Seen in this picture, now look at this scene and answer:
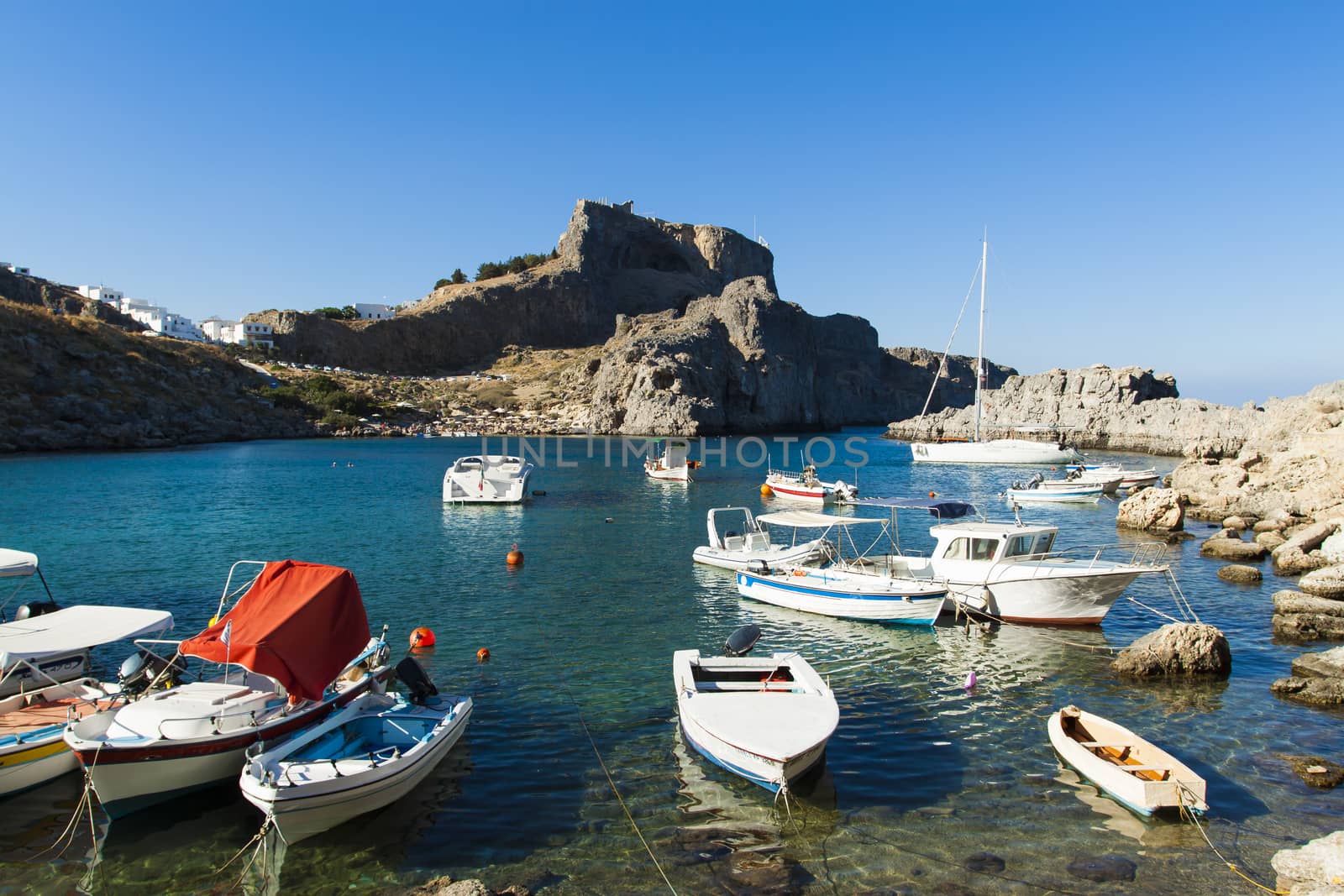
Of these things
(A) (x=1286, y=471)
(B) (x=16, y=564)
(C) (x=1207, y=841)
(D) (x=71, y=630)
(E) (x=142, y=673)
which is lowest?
(C) (x=1207, y=841)

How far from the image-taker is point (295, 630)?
41.3ft

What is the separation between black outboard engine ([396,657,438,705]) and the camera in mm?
14219

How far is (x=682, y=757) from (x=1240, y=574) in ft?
78.6

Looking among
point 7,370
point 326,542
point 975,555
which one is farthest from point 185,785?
point 7,370

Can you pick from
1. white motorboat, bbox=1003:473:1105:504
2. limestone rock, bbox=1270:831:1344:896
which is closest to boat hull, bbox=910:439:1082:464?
white motorboat, bbox=1003:473:1105:504

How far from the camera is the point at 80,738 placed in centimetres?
1102

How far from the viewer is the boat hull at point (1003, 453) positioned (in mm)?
85688

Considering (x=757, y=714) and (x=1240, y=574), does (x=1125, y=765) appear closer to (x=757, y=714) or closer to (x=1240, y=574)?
(x=757, y=714)

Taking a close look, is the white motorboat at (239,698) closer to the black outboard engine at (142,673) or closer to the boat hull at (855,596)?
the black outboard engine at (142,673)

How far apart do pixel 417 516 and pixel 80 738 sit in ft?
102

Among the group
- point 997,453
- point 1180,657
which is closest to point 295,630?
point 1180,657

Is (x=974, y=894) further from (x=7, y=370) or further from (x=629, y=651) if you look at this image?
(x=7, y=370)

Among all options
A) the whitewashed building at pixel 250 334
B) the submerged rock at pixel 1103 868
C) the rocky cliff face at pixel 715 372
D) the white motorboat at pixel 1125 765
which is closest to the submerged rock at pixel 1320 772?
the white motorboat at pixel 1125 765

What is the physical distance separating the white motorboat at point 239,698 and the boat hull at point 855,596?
12.9m
